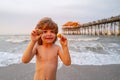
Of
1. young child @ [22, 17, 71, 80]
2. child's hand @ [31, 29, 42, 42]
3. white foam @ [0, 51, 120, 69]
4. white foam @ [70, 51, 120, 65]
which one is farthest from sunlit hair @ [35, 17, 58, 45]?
white foam @ [70, 51, 120, 65]

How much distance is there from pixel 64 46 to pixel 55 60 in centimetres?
26

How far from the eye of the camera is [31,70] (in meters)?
4.36

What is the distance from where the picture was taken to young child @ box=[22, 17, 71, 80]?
205 cm

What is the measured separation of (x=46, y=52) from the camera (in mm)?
2160

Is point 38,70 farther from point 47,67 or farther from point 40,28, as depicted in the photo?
point 40,28

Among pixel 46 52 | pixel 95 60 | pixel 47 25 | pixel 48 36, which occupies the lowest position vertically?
pixel 95 60

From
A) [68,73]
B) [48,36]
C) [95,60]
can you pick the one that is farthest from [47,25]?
[95,60]

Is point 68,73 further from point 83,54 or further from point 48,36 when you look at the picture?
point 83,54

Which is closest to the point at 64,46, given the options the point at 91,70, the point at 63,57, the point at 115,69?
the point at 63,57

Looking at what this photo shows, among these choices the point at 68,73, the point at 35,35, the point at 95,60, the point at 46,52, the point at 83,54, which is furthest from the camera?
the point at 83,54

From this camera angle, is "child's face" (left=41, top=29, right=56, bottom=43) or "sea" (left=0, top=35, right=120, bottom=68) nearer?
"child's face" (left=41, top=29, right=56, bottom=43)

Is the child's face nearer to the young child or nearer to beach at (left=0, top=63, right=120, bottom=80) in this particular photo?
the young child

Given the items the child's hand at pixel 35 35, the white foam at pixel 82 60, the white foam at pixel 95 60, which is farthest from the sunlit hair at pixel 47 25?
the white foam at pixel 95 60

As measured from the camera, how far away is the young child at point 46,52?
6.74ft
